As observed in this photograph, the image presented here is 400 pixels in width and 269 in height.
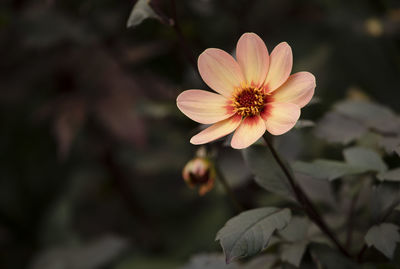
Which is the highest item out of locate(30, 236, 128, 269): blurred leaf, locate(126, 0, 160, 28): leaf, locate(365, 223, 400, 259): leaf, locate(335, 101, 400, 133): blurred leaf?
locate(126, 0, 160, 28): leaf

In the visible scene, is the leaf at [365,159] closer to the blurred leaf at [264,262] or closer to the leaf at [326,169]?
the leaf at [326,169]

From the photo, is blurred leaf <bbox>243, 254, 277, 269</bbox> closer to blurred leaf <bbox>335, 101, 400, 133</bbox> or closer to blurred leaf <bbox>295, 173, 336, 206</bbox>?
blurred leaf <bbox>295, 173, 336, 206</bbox>

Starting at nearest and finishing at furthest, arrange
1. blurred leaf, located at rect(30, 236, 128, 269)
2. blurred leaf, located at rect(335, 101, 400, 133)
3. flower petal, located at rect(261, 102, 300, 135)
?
1. flower petal, located at rect(261, 102, 300, 135)
2. blurred leaf, located at rect(335, 101, 400, 133)
3. blurred leaf, located at rect(30, 236, 128, 269)

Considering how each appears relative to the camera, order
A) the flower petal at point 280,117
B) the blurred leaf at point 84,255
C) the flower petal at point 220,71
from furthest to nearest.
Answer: the blurred leaf at point 84,255, the flower petal at point 220,71, the flower petal at point 280,117

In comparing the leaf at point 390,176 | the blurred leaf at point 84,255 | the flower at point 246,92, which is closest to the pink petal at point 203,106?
the flower at point 246,92

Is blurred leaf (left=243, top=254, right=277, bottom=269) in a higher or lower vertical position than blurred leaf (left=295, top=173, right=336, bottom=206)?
higher

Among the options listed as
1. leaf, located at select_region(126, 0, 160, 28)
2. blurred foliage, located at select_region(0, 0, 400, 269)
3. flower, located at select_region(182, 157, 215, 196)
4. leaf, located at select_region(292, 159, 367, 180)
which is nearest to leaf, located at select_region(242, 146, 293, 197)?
leaf, located at select_region(292, 159, 367, 180)

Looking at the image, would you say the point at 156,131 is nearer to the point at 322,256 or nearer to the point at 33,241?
the point at 33,241
